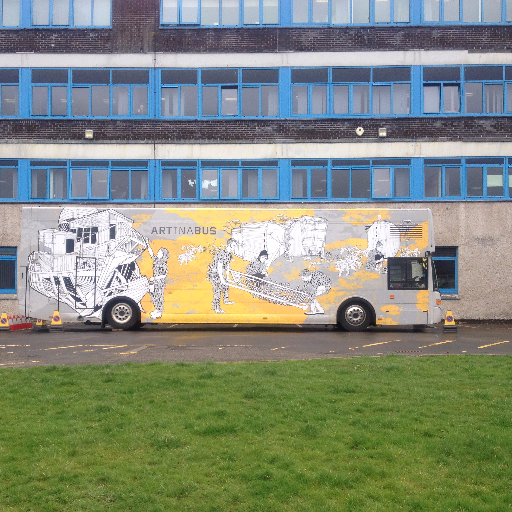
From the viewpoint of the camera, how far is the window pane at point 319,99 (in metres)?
27.2

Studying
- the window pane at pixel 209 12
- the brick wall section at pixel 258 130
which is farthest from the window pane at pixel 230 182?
the window pane at pixel 209 12

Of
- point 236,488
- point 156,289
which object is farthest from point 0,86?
point 236,488

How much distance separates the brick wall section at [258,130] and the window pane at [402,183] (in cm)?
133

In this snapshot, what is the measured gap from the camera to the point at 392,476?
514 cm

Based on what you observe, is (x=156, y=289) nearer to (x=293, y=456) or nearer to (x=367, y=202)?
(x=367, y=202)

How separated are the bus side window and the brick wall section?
340 inches

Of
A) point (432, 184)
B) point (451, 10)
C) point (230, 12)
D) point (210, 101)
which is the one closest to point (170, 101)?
point (210, 101)

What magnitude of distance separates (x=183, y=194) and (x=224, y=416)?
823 inches

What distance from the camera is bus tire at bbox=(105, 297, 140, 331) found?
65.3ft

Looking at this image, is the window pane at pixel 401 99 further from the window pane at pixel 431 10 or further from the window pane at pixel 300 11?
the window pane at pixel 300 11

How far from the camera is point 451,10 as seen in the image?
27234 mm

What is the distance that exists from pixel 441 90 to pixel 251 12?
27.5 feet

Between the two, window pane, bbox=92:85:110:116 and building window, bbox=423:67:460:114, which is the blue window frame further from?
building window, bbox=423:67:460:114

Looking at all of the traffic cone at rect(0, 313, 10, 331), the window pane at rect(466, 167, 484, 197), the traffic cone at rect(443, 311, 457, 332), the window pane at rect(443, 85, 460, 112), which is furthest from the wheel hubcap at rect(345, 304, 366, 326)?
the window pane at rect(443, 85, 460, 112)
